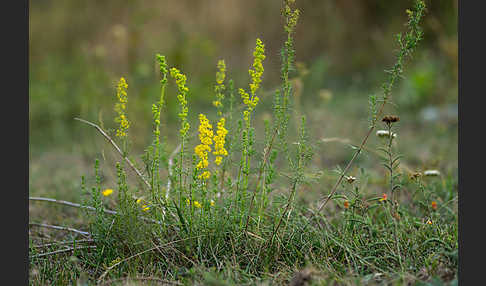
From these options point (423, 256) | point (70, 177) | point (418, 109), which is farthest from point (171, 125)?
point (423, 256)

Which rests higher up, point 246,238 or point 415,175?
point 415,175

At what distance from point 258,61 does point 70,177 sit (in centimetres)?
256

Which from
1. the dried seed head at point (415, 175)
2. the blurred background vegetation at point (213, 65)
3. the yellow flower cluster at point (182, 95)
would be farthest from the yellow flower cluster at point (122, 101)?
the blurred background vegetation at point (213, 65)

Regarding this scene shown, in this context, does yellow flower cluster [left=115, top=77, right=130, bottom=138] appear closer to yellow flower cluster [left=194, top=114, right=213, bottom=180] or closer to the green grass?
the green grass

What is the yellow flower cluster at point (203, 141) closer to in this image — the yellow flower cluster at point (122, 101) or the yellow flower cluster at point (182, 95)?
the yellow flower cluster at point (182, 95)

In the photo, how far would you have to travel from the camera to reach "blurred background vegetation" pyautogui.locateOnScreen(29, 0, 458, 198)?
443cm

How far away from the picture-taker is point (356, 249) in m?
1.90

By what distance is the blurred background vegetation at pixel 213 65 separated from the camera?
4.43 metres

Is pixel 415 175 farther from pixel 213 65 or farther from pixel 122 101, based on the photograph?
pixel 213 65

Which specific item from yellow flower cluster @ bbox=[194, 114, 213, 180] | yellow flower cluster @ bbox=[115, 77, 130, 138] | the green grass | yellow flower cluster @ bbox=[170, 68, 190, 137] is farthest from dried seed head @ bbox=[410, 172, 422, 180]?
yellow flower cluster @ bbox=[115, 77, 130, 138]

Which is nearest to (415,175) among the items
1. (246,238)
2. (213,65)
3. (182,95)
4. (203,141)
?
(246,238)

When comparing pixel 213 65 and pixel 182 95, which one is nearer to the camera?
pixel 182 95

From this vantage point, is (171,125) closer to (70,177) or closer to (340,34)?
(70,177)

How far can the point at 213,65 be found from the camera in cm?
628
